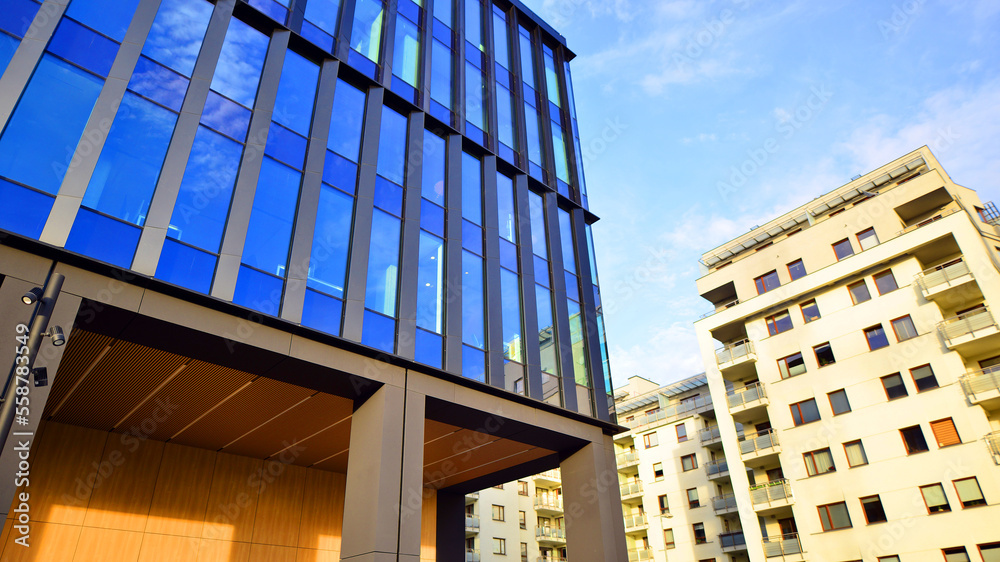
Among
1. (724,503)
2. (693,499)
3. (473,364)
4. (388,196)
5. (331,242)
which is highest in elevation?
(388,196)

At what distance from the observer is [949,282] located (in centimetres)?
2962

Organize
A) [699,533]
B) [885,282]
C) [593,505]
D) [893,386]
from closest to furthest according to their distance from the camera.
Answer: [593,505] → [893,386] → [885,282] → [699,533]

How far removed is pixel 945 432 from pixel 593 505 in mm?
20891

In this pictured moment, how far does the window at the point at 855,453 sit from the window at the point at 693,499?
1748 centimetres

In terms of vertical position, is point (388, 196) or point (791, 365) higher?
point (791, 365)

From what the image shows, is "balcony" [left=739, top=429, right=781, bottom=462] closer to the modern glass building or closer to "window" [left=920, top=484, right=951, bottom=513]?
"window" [left=920, top=484, right=951, bottom=513]

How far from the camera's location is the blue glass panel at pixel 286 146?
14.8 m

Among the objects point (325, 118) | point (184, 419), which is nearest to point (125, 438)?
point (184, 419)

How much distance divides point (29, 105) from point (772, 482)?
36214 mm

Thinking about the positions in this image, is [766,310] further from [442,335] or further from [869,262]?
[442,335]

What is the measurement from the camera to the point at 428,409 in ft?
51.0

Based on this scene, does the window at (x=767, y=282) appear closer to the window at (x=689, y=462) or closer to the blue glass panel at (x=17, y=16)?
the window at (x=689, y=462)

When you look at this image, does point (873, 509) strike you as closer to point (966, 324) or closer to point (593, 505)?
point (966, 324)

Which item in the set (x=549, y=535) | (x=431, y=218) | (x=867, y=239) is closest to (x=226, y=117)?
(x=431, y=218)
